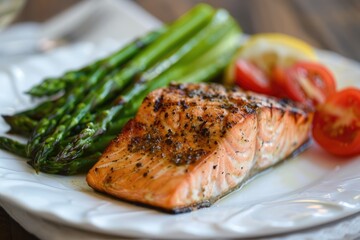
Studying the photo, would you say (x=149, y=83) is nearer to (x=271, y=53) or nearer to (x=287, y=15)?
(x=271, y=53)

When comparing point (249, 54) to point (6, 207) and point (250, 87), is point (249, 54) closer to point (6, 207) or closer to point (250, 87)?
point (250, 87)

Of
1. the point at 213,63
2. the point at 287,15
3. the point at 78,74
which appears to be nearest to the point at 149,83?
the point at 78,74

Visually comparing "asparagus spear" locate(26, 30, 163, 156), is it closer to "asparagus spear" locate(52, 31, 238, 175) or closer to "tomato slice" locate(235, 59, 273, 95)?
"asparagus spear" locate(52, 31, 238, 175)

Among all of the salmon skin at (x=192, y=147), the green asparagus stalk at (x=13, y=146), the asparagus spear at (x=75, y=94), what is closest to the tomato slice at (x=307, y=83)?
the salmon skin at (x=192, y=147)

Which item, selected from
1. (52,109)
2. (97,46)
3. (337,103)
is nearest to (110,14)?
(97,46)

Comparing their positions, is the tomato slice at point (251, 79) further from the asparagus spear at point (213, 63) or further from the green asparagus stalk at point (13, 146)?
the green asparagus stalk at point (13, 146)

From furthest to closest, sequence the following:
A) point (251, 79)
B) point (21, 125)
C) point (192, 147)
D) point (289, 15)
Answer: point (289, 15), point (251, 79), point (21, 125), point (192, 147)

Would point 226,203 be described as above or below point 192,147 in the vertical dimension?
below

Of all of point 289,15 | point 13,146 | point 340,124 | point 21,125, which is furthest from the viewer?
point 289,15
